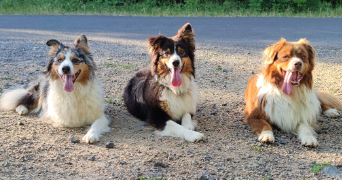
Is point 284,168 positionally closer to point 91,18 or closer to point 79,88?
point 79,88

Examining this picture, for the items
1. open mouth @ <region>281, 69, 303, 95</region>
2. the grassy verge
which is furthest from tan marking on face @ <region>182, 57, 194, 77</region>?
the grassy verge

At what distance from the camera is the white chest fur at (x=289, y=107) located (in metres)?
5.84

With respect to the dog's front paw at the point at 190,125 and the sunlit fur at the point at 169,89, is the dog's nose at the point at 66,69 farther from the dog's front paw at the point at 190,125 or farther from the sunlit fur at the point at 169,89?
the dog's front paw at the point at 190,125

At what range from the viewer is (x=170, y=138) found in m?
5.61

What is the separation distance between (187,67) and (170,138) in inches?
46.4

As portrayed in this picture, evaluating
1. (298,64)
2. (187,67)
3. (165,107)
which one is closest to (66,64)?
(165,107)

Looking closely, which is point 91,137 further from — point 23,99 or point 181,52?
point 23,99

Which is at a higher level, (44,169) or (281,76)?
(281,76)

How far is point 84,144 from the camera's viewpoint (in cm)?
534

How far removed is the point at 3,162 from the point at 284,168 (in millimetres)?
3441

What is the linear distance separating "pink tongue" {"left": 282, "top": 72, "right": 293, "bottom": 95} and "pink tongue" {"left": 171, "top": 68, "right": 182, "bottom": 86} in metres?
1.58

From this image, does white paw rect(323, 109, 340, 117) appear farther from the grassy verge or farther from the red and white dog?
the grassy verge

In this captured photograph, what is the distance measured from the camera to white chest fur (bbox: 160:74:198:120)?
6.07 meters

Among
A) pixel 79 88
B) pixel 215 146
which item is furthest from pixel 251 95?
pixel 79 88
